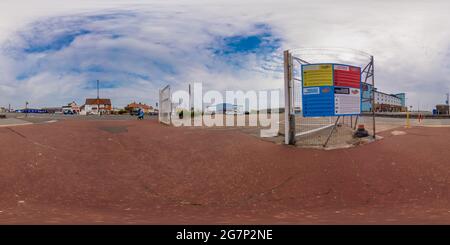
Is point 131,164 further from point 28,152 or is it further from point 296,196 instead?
point 296,196

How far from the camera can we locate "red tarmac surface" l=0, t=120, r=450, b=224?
6.03 metres

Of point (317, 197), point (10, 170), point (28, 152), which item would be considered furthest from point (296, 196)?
point (28, 152)

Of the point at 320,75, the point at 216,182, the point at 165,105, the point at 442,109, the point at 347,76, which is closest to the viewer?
the point at 216,182

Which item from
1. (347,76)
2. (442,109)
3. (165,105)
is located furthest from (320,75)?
(442,109)

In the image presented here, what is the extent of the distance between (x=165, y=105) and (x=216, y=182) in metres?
12.7

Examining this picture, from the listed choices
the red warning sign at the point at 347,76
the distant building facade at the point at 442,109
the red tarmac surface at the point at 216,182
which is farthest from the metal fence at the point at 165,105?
the distant building facade at the point at 442,109

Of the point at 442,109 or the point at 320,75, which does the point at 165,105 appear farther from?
the point at 442,109

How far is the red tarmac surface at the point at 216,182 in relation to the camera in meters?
6.03

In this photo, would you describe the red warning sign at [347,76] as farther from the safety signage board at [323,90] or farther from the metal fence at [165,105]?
the metal fence at [165,105]

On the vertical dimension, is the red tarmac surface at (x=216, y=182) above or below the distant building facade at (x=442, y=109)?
below

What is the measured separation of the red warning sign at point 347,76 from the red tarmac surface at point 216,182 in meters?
2.39

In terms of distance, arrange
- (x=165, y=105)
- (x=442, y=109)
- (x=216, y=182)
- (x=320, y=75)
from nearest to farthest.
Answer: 1. (x=216, y=182)
2. (x=320, y=75)
3. (x=165, y=105)
4. (x=442, y=109)

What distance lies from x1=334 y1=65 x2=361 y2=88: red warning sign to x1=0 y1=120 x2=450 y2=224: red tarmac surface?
2.39 m

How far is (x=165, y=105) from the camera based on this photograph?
64.8ft
